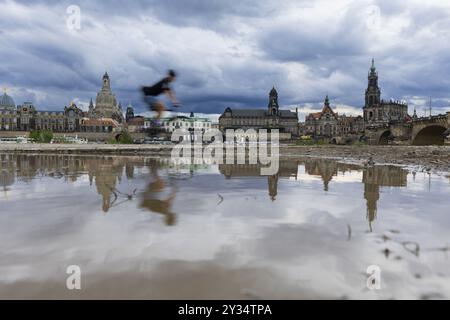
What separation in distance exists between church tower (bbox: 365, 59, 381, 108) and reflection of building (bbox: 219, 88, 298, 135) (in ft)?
145

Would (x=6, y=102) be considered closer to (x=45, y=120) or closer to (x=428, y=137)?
(x=45, y=120)

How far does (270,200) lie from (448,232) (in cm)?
429

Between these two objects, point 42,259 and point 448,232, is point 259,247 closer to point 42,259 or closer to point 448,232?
point 42,259

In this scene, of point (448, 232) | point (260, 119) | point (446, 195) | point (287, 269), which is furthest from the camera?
point (260, 119)

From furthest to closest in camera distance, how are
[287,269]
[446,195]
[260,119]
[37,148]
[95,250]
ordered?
[260,119] < [37,148] < [446,195] < [95,250] < [287,269]

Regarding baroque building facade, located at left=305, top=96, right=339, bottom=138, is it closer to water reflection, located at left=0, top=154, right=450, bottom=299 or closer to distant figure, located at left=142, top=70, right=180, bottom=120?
distant figure, located at left=142, top=70, right=180, bottom=120

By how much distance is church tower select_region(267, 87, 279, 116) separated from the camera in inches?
6718

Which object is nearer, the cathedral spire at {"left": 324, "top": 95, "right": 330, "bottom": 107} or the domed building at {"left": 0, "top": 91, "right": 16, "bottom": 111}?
the domed building at {"left": 0, "top": 91, "right": 16, "bottom": 111}

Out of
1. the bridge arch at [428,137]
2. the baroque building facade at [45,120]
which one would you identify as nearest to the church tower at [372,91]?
the bridge arch at [428,137]

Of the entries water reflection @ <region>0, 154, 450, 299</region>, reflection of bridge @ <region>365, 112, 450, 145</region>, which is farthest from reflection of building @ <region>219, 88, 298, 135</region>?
water reflection @ <region>0, 154, 450, 299</region>

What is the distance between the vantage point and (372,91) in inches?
7121

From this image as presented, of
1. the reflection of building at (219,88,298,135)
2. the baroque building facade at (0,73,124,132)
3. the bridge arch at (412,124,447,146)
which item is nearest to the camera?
the bridge arch at (412,124,447,146)

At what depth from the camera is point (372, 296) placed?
370 centimetres
